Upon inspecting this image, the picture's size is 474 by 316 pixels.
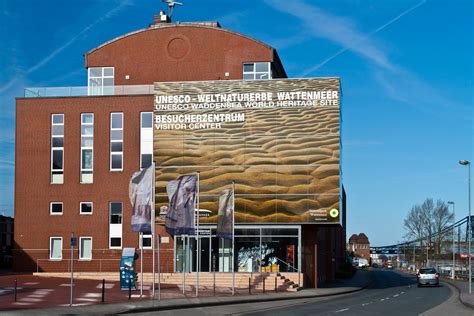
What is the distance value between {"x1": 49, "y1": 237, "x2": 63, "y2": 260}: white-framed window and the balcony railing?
11.5 metres

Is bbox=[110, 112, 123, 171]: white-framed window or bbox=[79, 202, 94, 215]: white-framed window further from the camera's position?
bbox=[110, 112, 123, 171]: white-framed window

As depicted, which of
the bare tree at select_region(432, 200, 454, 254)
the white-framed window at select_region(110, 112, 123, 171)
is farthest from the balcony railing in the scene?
the bare tree at select_region(432, 200, 454, 254)

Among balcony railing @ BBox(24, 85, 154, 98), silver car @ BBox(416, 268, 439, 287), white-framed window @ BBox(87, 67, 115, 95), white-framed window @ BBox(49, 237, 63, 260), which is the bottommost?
silver car @ BBox(416, 268, 439, 287)

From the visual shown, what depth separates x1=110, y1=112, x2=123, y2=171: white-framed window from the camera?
2222 inches

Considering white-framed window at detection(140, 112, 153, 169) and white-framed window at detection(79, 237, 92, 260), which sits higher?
white-framed window at detection(140, 112, 153, 169)

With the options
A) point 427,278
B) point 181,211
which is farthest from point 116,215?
point 427,278

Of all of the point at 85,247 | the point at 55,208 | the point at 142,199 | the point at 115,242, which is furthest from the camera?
the point at 55,208

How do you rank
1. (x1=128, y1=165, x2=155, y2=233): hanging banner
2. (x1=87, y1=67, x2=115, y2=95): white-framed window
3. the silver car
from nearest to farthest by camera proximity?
(x1=128, y1=165, x2=155, y2=233): hanging banner
(x1=87, y1=67, x2=115, y2=95): white-framed window
the silver car

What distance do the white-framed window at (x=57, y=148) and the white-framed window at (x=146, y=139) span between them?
654cm

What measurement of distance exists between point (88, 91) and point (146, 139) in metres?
6.39

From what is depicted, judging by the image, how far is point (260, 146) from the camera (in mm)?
52344

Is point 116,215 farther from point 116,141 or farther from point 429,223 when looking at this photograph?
point 429,223

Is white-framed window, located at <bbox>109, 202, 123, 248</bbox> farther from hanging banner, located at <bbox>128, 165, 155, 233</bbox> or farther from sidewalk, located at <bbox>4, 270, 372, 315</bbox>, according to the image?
hanging banner, located at <bbox>128, 165, 155, 233</bbox>

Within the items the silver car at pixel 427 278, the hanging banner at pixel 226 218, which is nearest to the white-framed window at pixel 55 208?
the hanging banner at pixel 226 218
